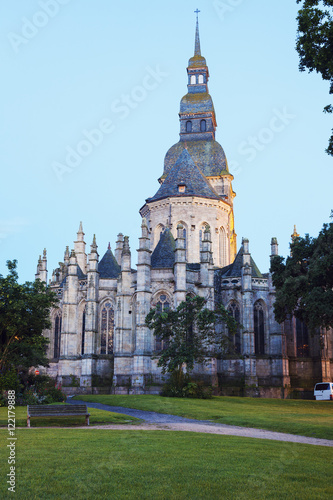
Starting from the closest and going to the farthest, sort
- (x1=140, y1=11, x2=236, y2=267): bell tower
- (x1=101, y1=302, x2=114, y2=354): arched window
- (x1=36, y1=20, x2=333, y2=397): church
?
(x1=36, y1=20, x2=333, y2=397): church < (x1=101, y1=302, x2=114, y2=354): arched window < (x1=140, y1=11, x2=236, y2=267): bell tower

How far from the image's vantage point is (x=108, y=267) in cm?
4991

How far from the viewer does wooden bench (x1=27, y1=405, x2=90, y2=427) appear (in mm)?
19078

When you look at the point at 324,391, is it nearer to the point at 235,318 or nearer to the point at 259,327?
the point at 259,327

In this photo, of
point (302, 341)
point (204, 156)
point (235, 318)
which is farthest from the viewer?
point (204, 156)

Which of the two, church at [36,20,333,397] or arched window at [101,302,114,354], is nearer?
church at [36,20,333,397]

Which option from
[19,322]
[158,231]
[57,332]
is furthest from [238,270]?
[19,322]

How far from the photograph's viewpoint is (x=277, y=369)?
45562mm

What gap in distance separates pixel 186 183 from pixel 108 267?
1422cm

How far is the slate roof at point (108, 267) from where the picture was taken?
49156 mm

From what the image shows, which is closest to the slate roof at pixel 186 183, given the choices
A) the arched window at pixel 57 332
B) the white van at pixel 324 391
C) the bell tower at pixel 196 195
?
the bell tower at pixel 196 195

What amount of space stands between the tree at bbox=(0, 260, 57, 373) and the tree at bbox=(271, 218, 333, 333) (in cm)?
1615

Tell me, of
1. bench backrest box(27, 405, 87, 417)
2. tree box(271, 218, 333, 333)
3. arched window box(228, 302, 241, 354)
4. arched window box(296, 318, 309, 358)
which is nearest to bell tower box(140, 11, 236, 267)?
arched window box(228, 302, 241, 354)

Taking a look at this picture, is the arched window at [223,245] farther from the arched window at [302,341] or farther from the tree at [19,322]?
the tree at [19,322]

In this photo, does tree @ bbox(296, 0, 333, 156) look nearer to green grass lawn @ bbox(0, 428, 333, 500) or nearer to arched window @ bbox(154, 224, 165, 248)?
green grass lawn @ bbox(0, 428, 333, 500)
